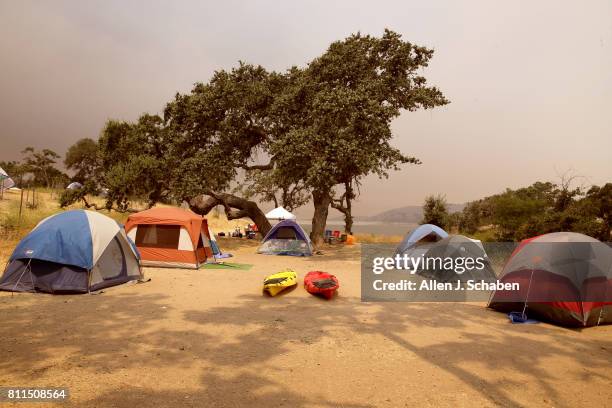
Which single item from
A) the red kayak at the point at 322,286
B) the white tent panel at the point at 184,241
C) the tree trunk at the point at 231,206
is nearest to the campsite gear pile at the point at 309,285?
the red kayak at the point at 322,286

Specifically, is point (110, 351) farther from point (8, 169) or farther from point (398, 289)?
point (8, 169)

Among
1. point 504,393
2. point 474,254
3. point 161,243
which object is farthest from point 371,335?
point 161,243

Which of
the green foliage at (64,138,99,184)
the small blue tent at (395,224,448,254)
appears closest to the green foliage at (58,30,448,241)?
the small blue tent at (395,224,448,254)

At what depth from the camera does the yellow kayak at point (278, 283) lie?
9438 millimetres

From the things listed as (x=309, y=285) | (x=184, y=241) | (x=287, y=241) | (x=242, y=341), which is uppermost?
(x=184, y=241)

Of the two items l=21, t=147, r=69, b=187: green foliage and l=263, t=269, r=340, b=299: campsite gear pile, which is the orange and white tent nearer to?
l=263, t=269, r=340, b=299: campsite gear pile

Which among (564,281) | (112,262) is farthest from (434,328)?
(112,262)

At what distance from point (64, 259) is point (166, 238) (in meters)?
4.57

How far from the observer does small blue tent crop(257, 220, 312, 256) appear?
703 inches

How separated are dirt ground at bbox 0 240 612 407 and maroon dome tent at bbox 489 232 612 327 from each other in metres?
0.34

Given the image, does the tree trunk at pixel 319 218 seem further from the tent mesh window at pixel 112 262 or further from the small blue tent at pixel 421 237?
the tent mesh window at pixel 112 262

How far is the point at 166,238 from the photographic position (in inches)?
525

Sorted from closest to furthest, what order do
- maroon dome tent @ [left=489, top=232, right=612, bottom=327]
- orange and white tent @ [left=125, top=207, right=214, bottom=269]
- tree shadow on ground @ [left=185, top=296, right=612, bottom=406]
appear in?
tree shadow on ground @ [left=185, top=296, right=612, bottom=406]
maroon dome tent @ [left=489, top=232, right=612, bottom=327]
orange and white tent @ [left=125, top=207, right=214, bottom=269]

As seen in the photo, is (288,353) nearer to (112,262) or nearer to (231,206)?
(112,262)
